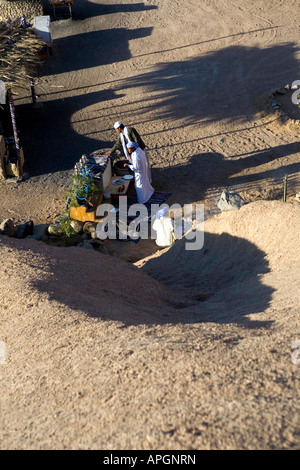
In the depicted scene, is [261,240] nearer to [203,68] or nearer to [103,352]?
[103,352]

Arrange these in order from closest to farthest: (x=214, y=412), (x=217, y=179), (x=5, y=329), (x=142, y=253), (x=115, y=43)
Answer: (x=214, y=412) < (x=5, y=329) < (x=142, y=253) < (x=217, y=179) < (x=115, y=43)

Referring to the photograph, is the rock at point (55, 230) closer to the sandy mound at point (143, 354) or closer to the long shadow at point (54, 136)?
the sandy mound at point (143, 354)

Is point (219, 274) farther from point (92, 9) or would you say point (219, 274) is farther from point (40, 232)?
point (92, 9)

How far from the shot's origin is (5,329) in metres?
5.13

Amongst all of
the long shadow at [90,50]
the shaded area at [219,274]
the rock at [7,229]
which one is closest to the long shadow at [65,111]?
the long shadow at [90,50]

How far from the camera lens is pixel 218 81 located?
14.3 m

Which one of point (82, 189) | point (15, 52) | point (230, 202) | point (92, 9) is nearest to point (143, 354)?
point (230, 202)

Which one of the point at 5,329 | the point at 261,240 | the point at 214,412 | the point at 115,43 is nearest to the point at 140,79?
the point at 115,43

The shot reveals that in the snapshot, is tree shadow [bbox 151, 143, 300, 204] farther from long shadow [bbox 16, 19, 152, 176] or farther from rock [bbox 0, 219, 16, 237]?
rock [bbox 0, 219, 16, 237]

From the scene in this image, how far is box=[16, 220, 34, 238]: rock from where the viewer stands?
9016 mm

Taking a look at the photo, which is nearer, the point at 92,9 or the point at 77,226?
the point at 77,226

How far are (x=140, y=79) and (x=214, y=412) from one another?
40.7 ft

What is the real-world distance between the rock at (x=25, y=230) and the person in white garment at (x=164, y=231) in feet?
6.86

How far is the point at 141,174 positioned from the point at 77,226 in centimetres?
165
